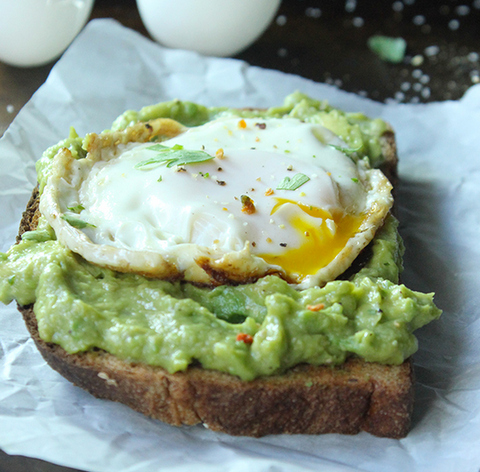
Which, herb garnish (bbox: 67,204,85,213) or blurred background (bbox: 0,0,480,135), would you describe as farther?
blurred background (bbox: 0,0,480,135)

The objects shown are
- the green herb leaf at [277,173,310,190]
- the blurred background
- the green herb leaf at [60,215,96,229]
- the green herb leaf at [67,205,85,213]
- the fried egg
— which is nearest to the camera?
the fried egg

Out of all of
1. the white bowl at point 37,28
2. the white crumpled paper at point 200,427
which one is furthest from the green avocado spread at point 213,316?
the white bowl at point 37,28

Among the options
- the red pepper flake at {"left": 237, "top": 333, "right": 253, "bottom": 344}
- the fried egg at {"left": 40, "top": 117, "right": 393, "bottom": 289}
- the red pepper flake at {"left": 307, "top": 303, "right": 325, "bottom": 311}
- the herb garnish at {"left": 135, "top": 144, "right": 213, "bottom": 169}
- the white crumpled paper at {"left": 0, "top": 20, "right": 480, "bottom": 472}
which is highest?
the herb garnish at {"left": 135, "top": 144, "right": 213, "bottom": 169}

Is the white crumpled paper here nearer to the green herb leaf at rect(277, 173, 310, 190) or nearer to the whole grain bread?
the whole grain bread

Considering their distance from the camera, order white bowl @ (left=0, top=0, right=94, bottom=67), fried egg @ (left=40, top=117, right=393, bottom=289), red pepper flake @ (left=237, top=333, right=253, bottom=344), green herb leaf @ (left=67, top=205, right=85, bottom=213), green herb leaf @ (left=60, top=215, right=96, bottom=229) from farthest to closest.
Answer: white bowl @ (left=0, top=0, right=94, bottom=67) < green herb leaf @ (left=67, top=205, right=85, bottom=213) < green herb leaf @ (left=60, top=215, right=96, bottom=229) < fried egg @ (left=40, top=117, right=393, bottom=289) < red pepper flake @ (left=237, top=333, right=253, bottom=344)

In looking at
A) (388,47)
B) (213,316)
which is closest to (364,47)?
(388,47)

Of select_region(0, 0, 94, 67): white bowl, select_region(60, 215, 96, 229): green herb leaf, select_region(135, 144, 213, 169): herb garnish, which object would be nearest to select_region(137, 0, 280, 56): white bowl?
select_region(0, 0, 94, 67): white bowl

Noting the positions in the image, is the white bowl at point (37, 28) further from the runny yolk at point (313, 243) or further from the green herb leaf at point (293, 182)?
the runny yolk at point (313, 243)

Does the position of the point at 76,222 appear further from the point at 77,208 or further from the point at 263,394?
the point at 263,394
